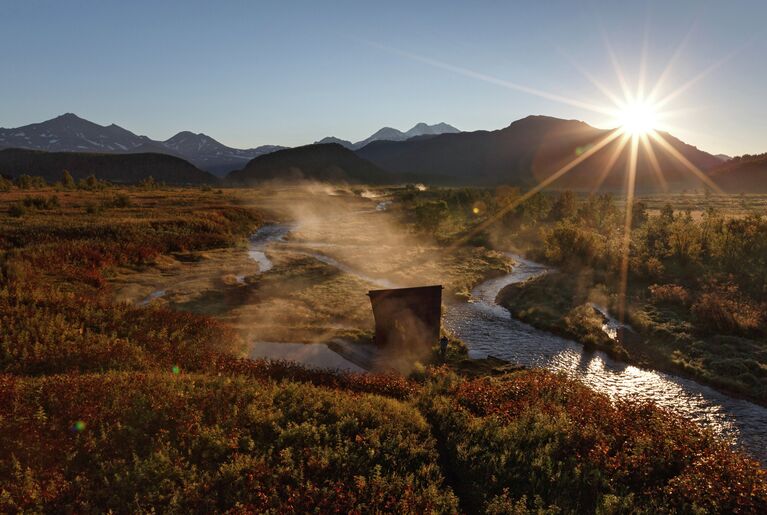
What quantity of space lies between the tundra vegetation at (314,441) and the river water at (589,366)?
8.07 ft

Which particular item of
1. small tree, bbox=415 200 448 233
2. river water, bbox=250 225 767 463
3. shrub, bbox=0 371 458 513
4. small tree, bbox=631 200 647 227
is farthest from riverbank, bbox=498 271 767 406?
small tree, bbox=631 200 647 227

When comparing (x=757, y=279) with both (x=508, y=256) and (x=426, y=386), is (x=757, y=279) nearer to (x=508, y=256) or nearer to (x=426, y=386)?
(x=508, y=256)

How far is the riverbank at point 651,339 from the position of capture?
1845 cm

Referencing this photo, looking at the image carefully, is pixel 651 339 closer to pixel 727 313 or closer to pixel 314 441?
pixel 727 313

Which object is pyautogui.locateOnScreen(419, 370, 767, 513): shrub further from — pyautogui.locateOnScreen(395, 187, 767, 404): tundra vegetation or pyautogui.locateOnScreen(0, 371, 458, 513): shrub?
pyautogui.locateOnScreen(395, 187, 767, 404): tundra vegetation

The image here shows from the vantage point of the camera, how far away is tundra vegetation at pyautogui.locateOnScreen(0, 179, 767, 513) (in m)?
9.30

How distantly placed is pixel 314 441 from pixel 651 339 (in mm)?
20151

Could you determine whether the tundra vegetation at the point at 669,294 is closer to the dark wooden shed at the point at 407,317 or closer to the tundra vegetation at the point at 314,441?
the tundra vegetation at the point at 314,441

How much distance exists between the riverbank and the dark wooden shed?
26.9 ft

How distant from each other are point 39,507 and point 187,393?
4.47 m

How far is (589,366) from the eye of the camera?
20344 mm

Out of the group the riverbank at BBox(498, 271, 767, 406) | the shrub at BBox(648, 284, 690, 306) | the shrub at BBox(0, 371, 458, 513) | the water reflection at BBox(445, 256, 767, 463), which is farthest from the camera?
the shrub at BBox(648, 284, 690, 306)

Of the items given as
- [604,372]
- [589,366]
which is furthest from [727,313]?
[589,366]

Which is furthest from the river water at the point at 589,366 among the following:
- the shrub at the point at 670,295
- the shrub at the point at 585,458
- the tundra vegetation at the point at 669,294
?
the shrub at the point at 670,295
